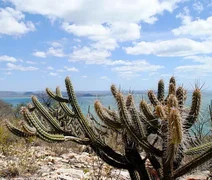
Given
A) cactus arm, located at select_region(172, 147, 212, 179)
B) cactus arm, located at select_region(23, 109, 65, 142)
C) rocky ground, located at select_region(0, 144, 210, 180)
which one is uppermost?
cactus arm, located at select_region(23, 109, 65, 142)

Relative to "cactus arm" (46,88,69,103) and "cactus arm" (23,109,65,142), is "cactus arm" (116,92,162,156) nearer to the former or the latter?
"cactus arm" (23,109,65,142)

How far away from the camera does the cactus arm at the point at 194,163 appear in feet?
9.86

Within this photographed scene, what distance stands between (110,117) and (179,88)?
2.62 feet

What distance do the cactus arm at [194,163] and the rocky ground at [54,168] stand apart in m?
2.12

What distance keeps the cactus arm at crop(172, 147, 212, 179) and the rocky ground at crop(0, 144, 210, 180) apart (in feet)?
6.95

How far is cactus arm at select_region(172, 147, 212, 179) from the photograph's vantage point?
9.86 feet

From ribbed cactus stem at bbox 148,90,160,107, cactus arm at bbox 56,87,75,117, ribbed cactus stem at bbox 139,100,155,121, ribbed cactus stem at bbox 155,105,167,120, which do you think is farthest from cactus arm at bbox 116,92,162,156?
cactus arm at bbox 56,87,75,117

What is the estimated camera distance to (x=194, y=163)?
122 inches

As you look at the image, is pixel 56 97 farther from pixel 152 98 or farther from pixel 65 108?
pixel 152 98

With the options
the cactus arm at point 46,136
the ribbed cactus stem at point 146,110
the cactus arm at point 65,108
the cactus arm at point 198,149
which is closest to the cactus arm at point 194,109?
the cactus arm at point 198,149

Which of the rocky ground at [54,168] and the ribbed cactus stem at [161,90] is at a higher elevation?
the ribbed cactus stem at [161,90]

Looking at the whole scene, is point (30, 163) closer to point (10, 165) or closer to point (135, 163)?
→ point (10, 165)

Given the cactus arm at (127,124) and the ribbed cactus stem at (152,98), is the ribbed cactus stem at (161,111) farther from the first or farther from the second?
the ribbed cactus stem at (152,98)

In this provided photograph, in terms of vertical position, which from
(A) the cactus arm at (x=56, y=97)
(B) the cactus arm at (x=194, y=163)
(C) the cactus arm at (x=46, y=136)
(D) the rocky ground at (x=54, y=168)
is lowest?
(D) the rocky ground at (x=54, y=168)
